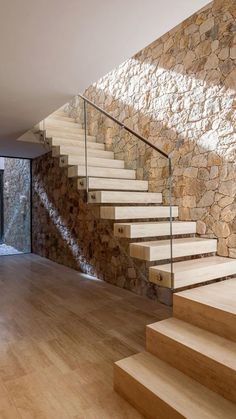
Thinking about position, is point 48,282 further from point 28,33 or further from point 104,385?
point 28,33

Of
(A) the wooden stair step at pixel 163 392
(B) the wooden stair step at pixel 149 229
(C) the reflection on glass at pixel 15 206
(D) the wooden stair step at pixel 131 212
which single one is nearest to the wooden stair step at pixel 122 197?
(D) the wooden stair step at pixel 131 212

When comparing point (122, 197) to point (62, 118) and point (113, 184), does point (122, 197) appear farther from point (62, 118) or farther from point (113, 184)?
point (62, 118)

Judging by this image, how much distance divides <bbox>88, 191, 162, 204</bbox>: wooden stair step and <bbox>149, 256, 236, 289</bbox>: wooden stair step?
927 millimetres

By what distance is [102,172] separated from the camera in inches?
145

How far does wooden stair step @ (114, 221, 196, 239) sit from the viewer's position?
8.96 ft

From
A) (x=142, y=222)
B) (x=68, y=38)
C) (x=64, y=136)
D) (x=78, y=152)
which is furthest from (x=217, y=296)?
(x=64, y=136)

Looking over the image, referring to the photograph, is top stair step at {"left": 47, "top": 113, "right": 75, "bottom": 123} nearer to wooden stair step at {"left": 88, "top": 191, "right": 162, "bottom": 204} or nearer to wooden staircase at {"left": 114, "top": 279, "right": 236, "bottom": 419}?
wooden stair step at {"left": 88, "top": 191, "right": 162, "bottom": 204}

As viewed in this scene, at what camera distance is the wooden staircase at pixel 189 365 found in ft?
5.16

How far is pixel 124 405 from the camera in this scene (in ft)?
6.13

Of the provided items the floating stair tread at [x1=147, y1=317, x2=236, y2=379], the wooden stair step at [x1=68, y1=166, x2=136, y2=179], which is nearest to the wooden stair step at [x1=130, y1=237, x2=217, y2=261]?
the floating stair tread at [x1=147, y1=317, x2=236, y2=379]

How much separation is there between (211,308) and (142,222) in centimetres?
128

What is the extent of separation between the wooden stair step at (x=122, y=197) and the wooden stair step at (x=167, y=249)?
0.63m

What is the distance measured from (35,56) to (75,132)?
7.16 ft

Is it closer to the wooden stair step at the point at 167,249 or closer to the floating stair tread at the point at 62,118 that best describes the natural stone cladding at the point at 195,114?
the wooden stair step at the point at 167,249
